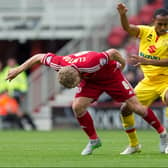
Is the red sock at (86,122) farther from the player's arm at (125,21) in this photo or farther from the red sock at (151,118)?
the player's arm at (125,21)

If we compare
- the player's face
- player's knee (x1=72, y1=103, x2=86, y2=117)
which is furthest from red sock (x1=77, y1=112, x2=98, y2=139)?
the player's face

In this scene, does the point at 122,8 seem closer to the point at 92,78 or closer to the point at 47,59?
the point at 92,78

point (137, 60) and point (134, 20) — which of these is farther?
point (134, 20)

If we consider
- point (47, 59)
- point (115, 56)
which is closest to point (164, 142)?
point (115, 56)

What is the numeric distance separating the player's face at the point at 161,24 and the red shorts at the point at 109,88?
0.97m

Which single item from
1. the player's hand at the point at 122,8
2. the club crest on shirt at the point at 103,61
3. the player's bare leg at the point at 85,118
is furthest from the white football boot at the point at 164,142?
the player's hand at the point at 122,8

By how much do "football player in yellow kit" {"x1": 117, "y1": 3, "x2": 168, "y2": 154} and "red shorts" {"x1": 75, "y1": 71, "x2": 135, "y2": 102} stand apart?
25cm

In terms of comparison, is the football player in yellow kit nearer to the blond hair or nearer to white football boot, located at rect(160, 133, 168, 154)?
white football boot, located at rect(160, 133, 168, 154)

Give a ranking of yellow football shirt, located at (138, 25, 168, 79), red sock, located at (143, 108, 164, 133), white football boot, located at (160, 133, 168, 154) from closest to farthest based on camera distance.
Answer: red sock, located at (143, 108, 164, 133), white football boot, located at (160, 133, 168, 154), yellow football shirt, located at (138, 25, 168, 79)

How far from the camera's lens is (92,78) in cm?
1262

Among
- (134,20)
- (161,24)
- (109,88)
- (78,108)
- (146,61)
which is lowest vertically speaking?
(134,20)

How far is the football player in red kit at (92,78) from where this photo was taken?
12.1 metres

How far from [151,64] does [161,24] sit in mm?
635

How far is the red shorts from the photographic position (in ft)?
41.7
